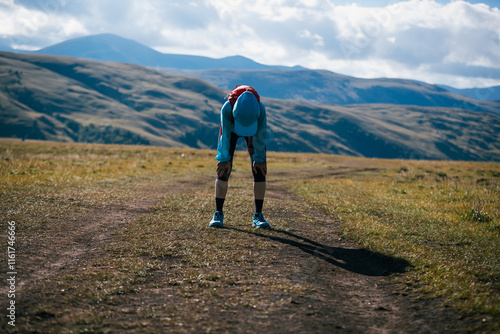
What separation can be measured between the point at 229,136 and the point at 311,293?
195 inches

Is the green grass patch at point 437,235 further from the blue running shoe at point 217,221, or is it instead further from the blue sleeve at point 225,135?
the blue sleeve at point 225,135

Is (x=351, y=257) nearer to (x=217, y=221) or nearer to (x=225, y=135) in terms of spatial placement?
(x=217, y=221)

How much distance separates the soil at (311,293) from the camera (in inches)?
165

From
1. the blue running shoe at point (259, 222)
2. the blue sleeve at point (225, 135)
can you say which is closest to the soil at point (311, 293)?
the blue running shoe at point (259, 222)

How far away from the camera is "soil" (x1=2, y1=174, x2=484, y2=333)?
4.19m

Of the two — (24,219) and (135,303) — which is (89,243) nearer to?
(24,219)

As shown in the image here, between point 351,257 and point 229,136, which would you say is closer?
point 351,257

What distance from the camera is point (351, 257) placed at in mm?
7152

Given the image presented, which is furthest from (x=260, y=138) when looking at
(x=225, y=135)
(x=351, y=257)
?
(x=351, y=257)

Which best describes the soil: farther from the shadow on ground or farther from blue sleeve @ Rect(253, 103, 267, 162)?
blue sleeve @ Rect(253, 103, 267, 162)

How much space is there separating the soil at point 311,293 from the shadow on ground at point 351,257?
0.05 ft

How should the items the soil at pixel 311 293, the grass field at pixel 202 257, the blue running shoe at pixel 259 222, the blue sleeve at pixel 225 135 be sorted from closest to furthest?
the soil at pixel 311 293 → the grass field at pixel 202 257 → the blue running shoe at pixel 259 222 → the blue sleeve at pixel 225 135

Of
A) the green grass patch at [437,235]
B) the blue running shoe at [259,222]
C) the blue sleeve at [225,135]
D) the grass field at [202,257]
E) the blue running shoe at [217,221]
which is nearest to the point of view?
the grass field at [202,257]

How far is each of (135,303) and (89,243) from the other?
10.4ft
